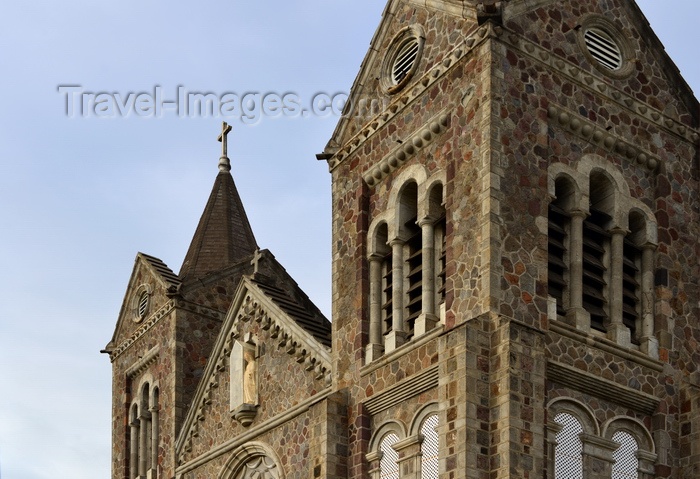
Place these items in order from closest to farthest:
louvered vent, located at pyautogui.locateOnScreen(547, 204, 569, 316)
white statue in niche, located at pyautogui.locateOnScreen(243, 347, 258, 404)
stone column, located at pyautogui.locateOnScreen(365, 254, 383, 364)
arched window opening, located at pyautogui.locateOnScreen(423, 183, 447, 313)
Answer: louvered vent, located at pyautogui.locateOnScreen(547, 204, 569, 316) → arched window opening, located at pyautogui.locateOnScreen(423, 183, 447, 313) → stone column, located at pyautogui.locateOnScreen(365, 254, 383, 364) → white statue in niche, located at pyautogui.locateOnScreen(243, 347, 258, 404)

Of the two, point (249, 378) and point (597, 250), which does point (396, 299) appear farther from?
point (249, 378)

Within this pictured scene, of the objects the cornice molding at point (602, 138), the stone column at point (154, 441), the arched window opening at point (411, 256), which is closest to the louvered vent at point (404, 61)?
the arched window opening at point (411, 256)

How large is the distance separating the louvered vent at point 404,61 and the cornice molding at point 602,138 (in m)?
3.00

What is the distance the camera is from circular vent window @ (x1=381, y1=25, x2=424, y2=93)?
84.8 feet

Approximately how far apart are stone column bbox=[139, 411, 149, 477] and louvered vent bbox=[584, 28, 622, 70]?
45.8 feet

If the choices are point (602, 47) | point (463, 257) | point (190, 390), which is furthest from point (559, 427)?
point (190, 390)

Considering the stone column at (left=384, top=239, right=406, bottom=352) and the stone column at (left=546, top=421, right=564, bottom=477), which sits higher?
the stone column at (left=384, top=239, right=406, bottom=352)

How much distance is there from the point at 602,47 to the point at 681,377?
5900 millimetres

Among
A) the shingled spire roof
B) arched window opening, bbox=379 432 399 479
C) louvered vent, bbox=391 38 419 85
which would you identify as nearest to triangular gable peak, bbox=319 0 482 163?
louvered vent, bbox=391 38 419 85

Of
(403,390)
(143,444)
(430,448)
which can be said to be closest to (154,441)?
(143,444)

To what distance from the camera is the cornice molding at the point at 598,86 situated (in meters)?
24.3

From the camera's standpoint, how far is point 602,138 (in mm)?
24797

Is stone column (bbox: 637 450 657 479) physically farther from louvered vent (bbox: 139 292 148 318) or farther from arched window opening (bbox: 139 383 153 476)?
louvered vent (bbox: 139 292 148 318)

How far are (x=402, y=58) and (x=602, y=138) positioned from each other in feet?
13.1
